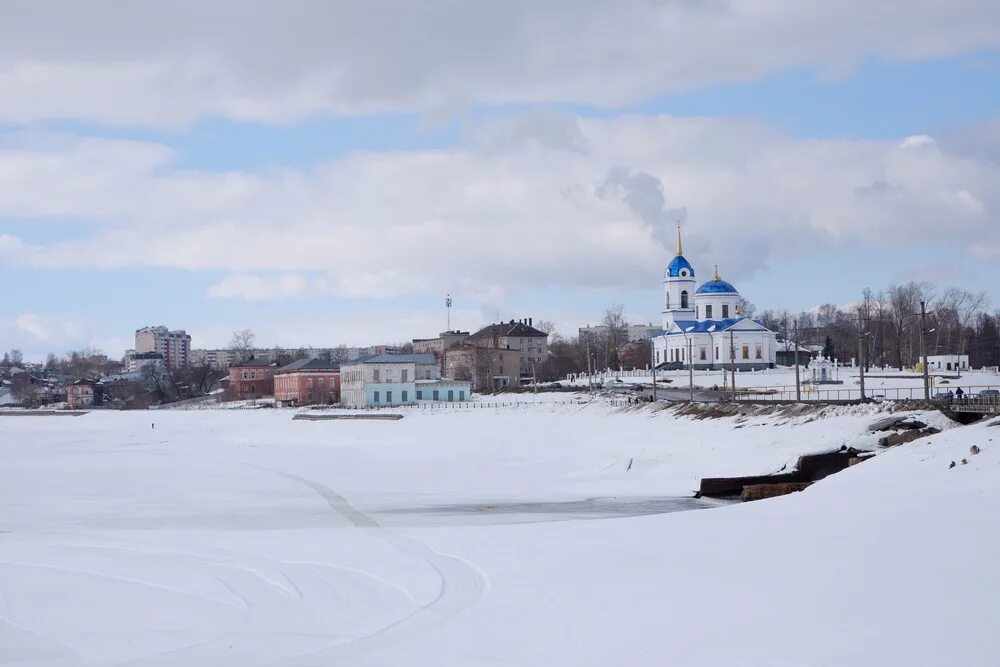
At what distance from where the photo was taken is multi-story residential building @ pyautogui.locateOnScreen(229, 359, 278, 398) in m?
132

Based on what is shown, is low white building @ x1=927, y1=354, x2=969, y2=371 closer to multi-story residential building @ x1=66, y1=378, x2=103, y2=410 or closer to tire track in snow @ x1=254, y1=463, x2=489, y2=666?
tire track in snow @ x1=254, y1=463, x2=489, y2=666

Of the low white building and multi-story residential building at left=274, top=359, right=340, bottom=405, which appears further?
multi-story residential building at left=274, top=359, right=340, bottom=405

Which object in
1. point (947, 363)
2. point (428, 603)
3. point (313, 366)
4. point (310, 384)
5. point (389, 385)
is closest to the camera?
point (428, 603)

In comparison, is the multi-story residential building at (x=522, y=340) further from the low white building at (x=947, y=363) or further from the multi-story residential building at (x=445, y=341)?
the low white building at (x=947, y=363)

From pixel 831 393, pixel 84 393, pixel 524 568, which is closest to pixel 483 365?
pixel 84 393

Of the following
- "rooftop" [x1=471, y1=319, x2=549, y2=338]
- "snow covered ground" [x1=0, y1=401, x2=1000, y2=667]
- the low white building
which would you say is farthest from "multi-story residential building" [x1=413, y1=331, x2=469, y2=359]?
"snow covered ground" [x1=0, y1=401, x2=1000, y2=667]

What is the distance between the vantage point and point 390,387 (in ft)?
322

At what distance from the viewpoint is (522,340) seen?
542 feet

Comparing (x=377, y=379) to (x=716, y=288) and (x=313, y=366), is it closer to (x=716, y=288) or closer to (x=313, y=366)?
(x=313, y=366)

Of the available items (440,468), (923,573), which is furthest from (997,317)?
(923,573)

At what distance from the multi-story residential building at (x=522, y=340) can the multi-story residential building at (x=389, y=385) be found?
5338 cm

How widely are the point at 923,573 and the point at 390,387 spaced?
3323 inches

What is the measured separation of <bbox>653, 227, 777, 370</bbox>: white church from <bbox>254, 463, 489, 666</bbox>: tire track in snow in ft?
288

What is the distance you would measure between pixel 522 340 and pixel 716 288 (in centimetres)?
4917
